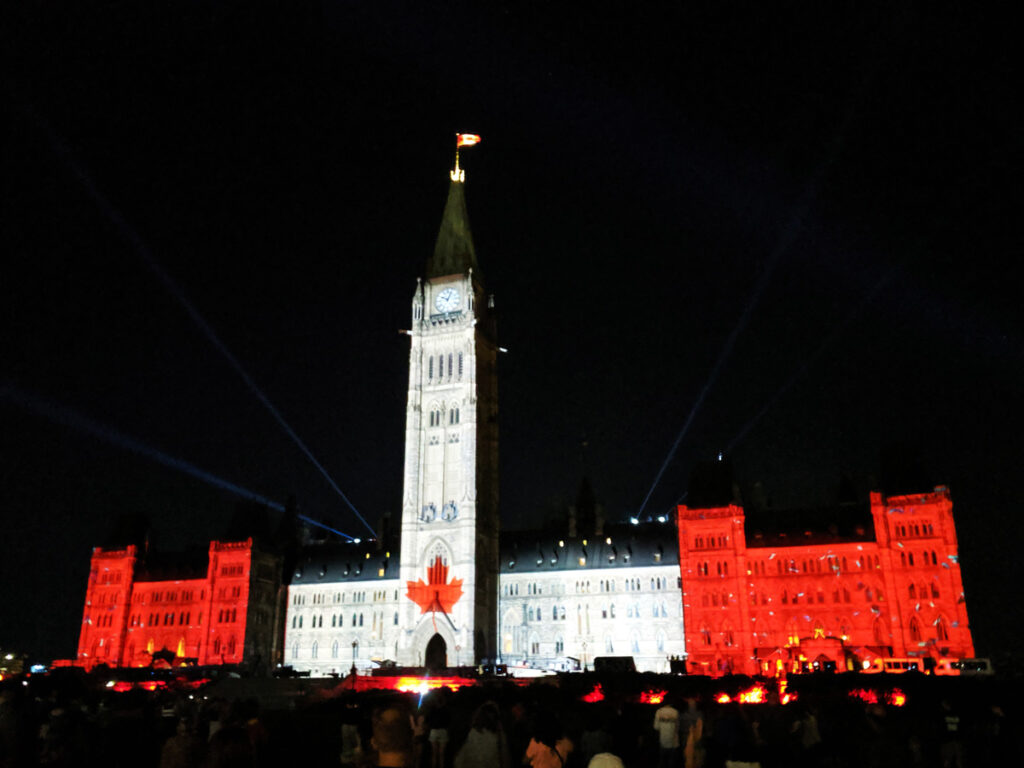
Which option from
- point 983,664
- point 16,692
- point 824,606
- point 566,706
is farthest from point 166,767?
point 824,606

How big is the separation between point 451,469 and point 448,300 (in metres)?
18.6

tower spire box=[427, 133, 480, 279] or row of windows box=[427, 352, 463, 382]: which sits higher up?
tower spire box=[427, 133, 480, 279]

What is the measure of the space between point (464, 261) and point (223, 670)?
154 ft

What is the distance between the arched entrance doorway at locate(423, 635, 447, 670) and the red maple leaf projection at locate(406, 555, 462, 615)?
2.96 meters

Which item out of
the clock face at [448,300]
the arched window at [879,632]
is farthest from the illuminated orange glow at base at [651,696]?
the clock face at [448,300]

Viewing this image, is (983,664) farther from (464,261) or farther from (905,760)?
(464,261)

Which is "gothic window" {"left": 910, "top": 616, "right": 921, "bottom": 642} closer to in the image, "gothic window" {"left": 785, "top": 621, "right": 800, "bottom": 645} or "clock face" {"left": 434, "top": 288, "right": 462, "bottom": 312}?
"gothic window" {"left": 785, "top": 621, "right": 800, "bottom": 645}

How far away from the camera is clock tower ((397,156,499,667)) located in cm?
7856

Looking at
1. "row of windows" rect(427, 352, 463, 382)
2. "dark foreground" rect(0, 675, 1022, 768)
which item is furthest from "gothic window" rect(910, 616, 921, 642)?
"row of windows" rect(427, 352, 463, 382)

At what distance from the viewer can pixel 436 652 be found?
7950cm

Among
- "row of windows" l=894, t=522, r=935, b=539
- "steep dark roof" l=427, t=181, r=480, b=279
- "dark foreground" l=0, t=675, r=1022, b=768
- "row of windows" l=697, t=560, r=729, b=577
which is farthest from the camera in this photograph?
"steep dark roof" l=427, t=181, r=480, b=279

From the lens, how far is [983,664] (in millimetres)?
53750

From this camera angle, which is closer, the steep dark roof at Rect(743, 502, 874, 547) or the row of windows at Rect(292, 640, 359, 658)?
the steep dark roof at Rect(743, 502, 874, 547)

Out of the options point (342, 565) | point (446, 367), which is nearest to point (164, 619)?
point (342, 565)
